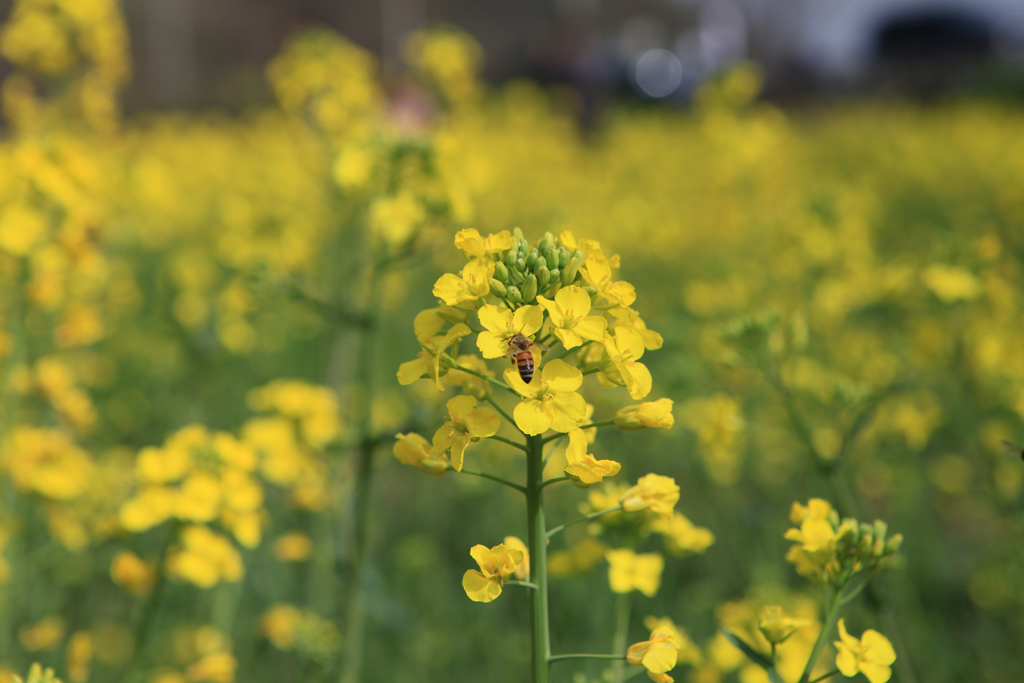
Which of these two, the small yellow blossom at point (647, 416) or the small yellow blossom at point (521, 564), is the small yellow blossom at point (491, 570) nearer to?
the small yellow blossom at point (521, 564)

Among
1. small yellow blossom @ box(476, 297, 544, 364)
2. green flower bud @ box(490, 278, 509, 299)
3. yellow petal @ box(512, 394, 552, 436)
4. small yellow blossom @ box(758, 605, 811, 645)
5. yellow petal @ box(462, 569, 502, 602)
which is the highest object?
green flower bud @ box(490, 278, 509, 299)

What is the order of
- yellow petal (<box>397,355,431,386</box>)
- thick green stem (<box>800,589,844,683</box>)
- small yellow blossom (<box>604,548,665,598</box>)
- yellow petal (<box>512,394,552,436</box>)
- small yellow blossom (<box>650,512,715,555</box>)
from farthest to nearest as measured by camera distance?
small yellow blossom (<box>650,512,715,555</box>), small yellow blossom (<box>604,548,665,598</box>), thick green stem (<box>800,589,844,683</box>), yellow petal (<box>397,355,431,386</box>), yellow petal (<box>512,394,552,436</box>)

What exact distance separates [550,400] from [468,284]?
0.20 metres

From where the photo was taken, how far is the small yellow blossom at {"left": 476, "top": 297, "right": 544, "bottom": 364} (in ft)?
3.35

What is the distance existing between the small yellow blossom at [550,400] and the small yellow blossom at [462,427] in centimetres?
5

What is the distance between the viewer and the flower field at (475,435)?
3.78 ft

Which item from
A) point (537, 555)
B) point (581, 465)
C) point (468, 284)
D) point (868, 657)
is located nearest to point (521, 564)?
point (537, 555)

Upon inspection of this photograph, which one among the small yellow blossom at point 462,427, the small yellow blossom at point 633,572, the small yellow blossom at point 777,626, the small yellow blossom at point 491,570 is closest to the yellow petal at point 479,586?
the small yellow blossom at point 491,570

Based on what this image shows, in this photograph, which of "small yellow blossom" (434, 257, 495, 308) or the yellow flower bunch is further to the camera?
the yellow flower bunch

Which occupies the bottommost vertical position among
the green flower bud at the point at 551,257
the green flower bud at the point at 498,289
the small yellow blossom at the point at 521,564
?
the small yellow blossom at the point at 521,564

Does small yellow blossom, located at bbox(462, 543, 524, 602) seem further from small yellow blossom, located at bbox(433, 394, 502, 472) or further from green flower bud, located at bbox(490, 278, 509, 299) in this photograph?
green flower bud, located at bbox(490, 278, 509, 299)

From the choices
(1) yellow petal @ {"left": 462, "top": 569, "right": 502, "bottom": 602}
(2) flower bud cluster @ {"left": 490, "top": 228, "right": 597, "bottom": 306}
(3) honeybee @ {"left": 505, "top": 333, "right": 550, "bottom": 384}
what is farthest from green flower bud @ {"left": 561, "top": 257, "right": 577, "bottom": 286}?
(1) yellow petal @ {"left": 462, "top": 569, "right": 502, "bottom": 602}

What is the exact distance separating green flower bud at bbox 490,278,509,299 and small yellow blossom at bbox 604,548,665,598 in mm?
549

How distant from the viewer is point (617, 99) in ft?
56.1
